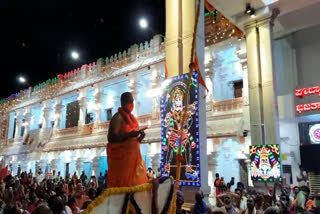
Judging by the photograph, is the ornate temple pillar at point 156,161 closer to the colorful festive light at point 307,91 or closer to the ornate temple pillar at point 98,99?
the ornate temple pillar at point 98,99

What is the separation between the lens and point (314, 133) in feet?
41.0

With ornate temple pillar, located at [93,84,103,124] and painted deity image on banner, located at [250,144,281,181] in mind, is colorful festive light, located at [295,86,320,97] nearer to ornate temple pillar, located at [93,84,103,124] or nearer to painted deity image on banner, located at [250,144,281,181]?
painted deity image on banner, located at [250,144,281,181]

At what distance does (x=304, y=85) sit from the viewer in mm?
12664

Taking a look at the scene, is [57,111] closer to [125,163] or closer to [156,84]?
[156,84]

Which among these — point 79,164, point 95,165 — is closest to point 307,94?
point 95,165

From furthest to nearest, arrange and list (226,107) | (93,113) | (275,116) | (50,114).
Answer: (50,114), (93,113), (226,107), (275,116)

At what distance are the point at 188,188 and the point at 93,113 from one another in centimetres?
1566

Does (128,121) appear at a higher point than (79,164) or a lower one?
higher

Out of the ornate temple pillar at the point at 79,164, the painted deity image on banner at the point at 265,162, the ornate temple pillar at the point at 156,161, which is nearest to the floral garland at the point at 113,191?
the painted deity image on banner at the point at 265,162

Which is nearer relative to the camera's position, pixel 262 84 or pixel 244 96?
pixel 262 84

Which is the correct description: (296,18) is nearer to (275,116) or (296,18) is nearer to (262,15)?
(262,15)

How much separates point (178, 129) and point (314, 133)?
28.0 feet

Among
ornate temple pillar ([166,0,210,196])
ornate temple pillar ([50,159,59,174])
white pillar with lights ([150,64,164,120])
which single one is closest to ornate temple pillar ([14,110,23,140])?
ornate temple pillar ([50,159,59,174])

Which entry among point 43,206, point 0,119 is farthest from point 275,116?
→ point 0,119
